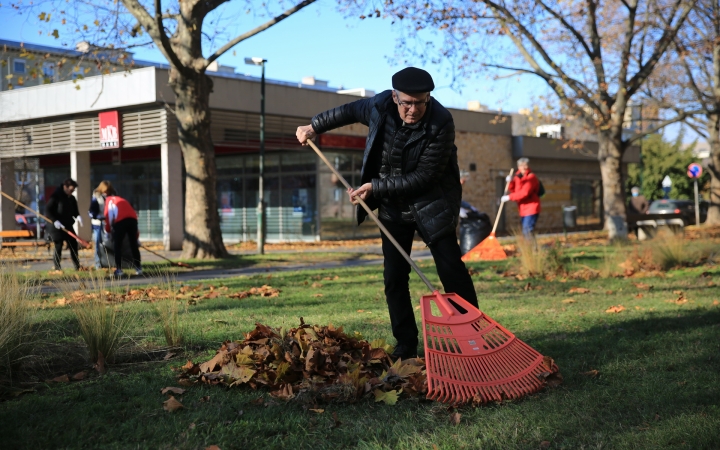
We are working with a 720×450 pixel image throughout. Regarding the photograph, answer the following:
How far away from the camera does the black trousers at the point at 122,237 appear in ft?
42.6

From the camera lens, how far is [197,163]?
51.2 ft

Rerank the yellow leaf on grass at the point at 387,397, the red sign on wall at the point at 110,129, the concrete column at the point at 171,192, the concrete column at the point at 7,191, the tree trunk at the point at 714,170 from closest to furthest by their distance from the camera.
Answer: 1. the yellow leaf on grass at the point at 387,397
2. the concrete column at the point at 171,192
3. the red sign on wall at the point at 110,129
4. the concrete column at the point at 7,191
5. the tree trunk at the point at 714,170

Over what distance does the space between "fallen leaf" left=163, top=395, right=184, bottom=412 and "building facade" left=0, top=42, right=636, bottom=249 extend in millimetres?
15020

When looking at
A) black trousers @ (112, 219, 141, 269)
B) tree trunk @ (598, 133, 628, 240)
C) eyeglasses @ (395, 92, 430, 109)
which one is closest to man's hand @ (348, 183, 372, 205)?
eyeglasses @ (395, 92, 430, 109)

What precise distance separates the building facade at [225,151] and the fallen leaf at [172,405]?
49.3 ft

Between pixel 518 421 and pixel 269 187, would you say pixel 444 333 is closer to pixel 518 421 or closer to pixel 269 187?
pixel 518 421

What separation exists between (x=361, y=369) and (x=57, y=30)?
11.7 meters

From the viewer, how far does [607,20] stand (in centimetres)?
2622

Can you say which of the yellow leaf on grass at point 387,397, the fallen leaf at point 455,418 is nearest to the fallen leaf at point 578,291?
the yellow leaf on grass at point 387,397

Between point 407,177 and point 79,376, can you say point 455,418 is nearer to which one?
point 407,177

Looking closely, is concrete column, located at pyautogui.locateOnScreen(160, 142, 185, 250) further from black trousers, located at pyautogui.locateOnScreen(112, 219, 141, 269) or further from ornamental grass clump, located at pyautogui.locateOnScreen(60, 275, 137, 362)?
ornamental grass clump, located at pyautogui.locateOnScreen(60, 275, 137, 362)

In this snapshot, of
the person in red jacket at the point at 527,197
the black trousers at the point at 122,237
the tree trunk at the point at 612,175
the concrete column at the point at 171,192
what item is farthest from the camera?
the tree trunk at the point at 612,175

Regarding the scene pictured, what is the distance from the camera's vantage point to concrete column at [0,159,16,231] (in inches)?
1001

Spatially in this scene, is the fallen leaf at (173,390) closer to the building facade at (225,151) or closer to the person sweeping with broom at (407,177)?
the person sweeping with broom at (407,177)
